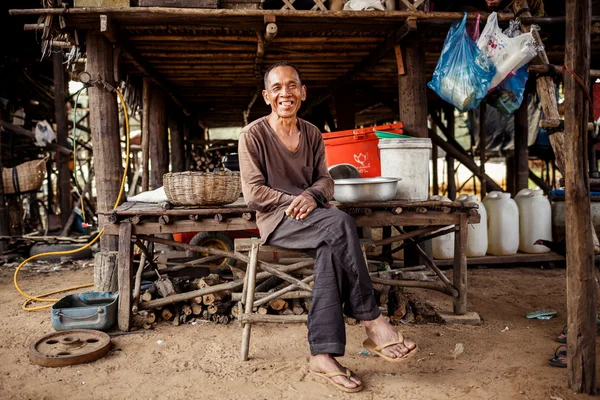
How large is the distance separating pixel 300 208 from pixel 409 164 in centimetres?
158

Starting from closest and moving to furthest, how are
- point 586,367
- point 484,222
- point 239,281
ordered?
1. point 586,367
2. point 239,281
3. point 484,222

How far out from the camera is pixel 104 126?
16.1 feet

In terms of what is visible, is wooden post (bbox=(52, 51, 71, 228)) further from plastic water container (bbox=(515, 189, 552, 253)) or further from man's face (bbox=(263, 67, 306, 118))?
plastic water container (bbox=(515, 189, 552, 253))

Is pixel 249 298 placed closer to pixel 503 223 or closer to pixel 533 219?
pixel 503 223

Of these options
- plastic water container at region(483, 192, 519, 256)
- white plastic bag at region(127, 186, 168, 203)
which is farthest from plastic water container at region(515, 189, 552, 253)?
white plastic bag at region(127, 186, 168, 203)

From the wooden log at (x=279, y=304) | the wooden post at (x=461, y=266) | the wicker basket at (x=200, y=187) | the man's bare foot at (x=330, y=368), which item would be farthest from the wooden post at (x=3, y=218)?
the wooden post at (x=461, y=266)

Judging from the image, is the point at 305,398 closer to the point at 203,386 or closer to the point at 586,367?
the point at 203,386

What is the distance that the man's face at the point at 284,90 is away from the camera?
317 centimetres

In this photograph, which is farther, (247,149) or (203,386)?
(247,149)

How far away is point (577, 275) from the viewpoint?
2635 millimetres

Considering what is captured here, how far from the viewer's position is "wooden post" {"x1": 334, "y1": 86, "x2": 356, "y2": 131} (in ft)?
25.7

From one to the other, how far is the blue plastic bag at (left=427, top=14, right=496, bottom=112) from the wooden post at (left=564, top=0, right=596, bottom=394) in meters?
1.65

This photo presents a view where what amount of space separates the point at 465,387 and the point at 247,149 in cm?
205

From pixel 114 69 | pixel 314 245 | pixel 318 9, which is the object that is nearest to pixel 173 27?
pixel 114 69
